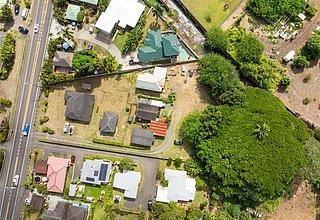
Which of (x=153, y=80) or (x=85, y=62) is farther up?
(x=85, y=62)

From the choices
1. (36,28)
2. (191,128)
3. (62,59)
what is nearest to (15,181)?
(62,59)

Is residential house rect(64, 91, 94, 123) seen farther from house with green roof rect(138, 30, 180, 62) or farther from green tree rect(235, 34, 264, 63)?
green tree rect(235, 34, 264, 63)

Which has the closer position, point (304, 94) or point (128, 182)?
point (128, 182)

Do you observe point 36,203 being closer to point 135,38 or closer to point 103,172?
point 103,172

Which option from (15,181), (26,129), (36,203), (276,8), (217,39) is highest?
(276,8)

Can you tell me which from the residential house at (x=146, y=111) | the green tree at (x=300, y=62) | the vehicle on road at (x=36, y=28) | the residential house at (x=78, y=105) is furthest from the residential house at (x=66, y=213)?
the green tree at (x=300, y=62)

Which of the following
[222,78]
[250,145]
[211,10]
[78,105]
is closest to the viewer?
[250,145]

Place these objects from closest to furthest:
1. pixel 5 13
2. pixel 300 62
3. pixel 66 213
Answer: pixel 66 213, pixel 5 13, pixel 300 62
